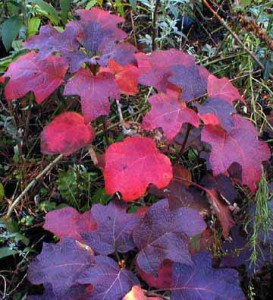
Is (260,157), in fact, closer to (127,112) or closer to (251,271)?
(251,271)

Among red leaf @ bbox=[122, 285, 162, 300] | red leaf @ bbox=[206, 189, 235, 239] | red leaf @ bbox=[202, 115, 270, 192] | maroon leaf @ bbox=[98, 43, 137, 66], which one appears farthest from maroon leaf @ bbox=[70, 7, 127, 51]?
red leaf @ bbox=[122, 285, 162, 300]

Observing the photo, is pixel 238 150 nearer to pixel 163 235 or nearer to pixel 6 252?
pixel 163 235

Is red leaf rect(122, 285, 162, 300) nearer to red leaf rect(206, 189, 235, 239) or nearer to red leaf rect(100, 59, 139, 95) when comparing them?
red leaf rect(206, 189, 235, 239)

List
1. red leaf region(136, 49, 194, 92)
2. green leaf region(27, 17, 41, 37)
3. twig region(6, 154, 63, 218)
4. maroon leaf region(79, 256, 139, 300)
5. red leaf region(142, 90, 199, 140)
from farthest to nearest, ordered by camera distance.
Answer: green leaf region(27, 17, 41, 37)
twig region(6, 154, 63, 218)
red leaf region(136, 49, 194, 92)
red leaf region(142, 90, 199, 140)
maroon leaf region(79, 256, 139, 300)

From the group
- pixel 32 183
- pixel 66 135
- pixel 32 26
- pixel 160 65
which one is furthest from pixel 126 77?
pixel 32 26

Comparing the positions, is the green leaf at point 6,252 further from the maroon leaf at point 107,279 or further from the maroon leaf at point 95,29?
the maroon leaf at point 95,29

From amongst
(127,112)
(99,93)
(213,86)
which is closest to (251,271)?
(213,86)
